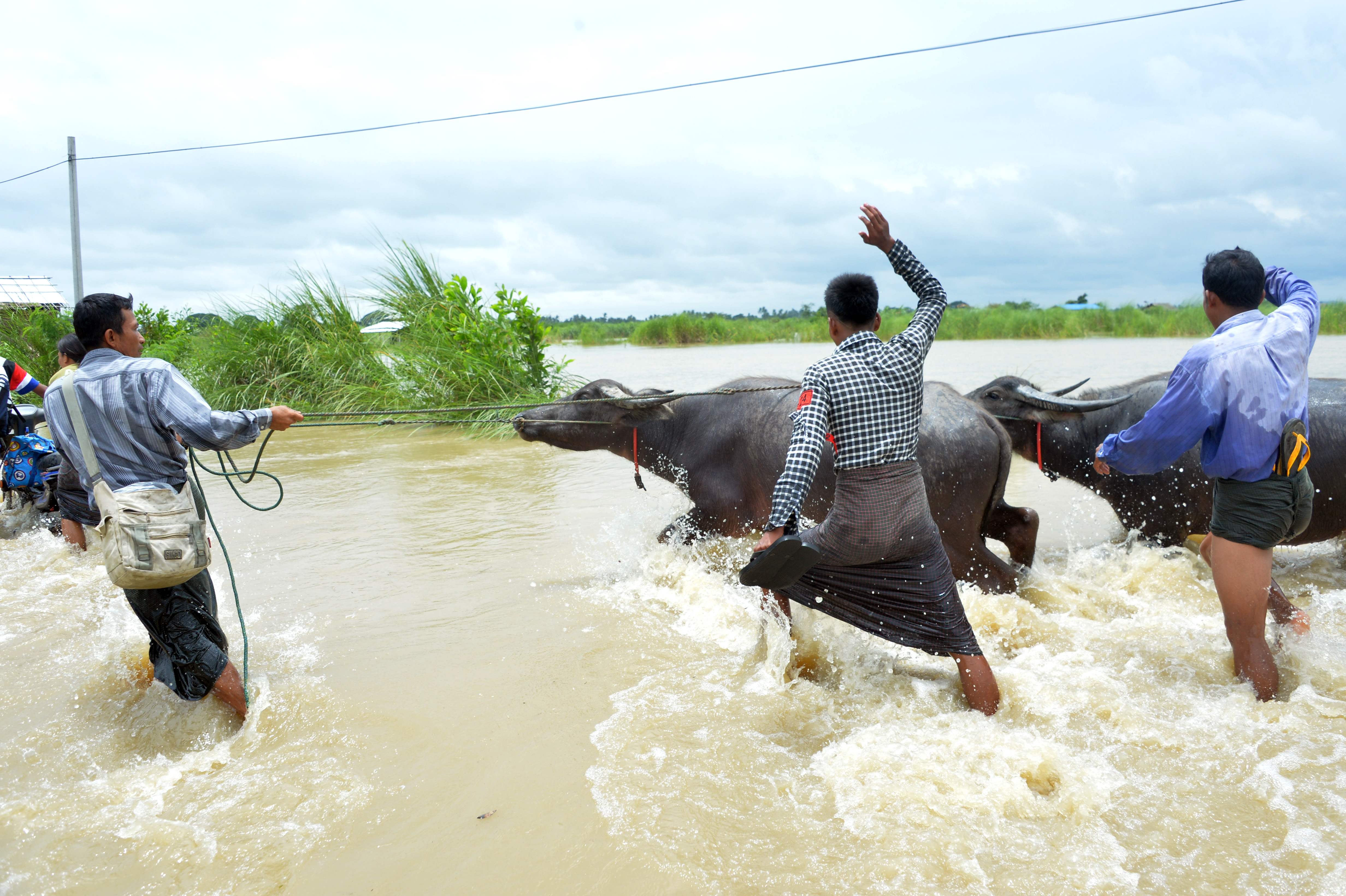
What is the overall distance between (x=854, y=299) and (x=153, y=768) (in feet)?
9.61

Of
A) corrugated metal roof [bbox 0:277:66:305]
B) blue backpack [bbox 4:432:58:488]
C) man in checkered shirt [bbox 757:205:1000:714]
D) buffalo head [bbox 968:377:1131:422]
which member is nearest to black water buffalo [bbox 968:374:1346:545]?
buffalo head [bbox 968:377:1131:422]

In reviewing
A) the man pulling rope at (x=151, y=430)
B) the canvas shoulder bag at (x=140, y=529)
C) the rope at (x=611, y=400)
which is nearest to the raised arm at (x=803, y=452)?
the rope at (x=611, y=400)

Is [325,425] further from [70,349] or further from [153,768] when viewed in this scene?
[70,349]

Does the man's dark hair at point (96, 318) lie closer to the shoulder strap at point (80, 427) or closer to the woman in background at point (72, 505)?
the shoulder strap at point (80, 427)

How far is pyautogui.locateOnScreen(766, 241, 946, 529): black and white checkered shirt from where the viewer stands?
9.05 ft

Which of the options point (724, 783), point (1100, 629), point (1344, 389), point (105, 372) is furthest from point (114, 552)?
point (1344, 389)

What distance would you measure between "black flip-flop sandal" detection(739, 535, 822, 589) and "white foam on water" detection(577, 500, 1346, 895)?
0.63 metres

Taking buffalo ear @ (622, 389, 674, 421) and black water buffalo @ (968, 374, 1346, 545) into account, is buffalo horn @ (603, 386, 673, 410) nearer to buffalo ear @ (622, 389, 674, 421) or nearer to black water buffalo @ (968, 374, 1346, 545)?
buffalo ear @ (622, 389, 674, 421)

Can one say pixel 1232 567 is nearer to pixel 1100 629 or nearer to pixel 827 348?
pixel 1100 629

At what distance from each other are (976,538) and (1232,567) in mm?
1338

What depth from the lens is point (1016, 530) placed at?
185 inches

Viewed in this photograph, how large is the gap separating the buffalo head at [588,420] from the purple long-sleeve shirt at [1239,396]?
2967mm

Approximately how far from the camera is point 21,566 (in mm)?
5691

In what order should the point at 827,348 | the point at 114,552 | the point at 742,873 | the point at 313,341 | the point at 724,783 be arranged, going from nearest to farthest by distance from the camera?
the point at 742,873 → the point at 724,783 → the point at 114,552 → the point at 313,341 → the point at 827,348
